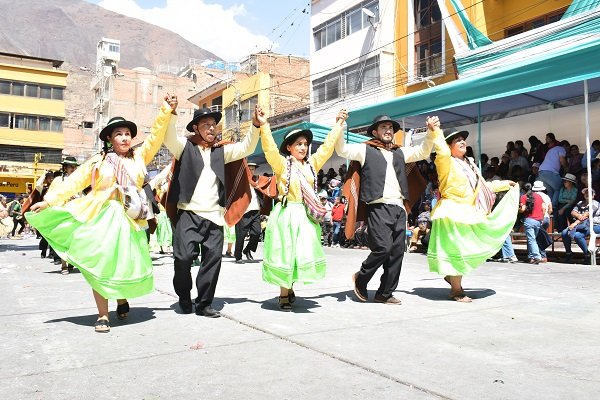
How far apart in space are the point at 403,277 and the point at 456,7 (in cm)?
1418

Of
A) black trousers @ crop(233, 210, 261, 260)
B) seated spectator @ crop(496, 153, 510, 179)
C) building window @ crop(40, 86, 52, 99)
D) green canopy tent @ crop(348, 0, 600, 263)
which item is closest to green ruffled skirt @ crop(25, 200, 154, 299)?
black trousers @ crop(233, 210, 261, 260)

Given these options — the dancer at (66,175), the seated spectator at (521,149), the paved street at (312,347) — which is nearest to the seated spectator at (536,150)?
the seated spectator at (521,149)

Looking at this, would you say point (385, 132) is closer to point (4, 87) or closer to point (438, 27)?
point (438, 27)

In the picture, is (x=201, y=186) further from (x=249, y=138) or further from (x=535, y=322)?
(x=535, y=322)

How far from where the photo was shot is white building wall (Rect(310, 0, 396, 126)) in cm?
2397

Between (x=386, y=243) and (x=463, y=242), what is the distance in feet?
2.82

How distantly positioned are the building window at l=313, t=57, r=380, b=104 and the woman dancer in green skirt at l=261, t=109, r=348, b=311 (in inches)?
756

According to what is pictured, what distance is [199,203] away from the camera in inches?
211

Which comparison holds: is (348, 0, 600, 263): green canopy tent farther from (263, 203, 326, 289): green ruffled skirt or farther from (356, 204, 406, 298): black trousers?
(263, 203, 326, 289): green ruffled skirt

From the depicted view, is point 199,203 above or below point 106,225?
above

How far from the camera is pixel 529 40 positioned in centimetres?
1622

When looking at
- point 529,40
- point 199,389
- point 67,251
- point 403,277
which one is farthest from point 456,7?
point 199,389

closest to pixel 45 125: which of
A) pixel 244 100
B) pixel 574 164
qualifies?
pixel 244 100

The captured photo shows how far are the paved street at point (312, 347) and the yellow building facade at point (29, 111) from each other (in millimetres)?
49941
